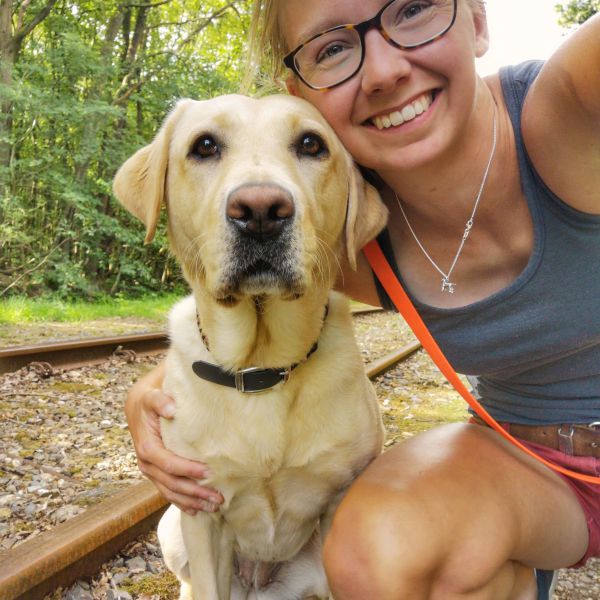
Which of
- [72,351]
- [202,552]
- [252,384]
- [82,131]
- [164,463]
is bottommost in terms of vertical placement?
[72,351]

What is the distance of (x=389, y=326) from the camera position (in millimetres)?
10867

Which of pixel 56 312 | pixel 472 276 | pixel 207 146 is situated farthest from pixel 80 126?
pixel 472 276

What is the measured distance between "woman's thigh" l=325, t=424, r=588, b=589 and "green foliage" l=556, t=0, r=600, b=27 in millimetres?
20808

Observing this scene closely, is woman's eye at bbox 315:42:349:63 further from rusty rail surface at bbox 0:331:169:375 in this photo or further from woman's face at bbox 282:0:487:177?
rusty rail surface at bbox 0:331:169:375

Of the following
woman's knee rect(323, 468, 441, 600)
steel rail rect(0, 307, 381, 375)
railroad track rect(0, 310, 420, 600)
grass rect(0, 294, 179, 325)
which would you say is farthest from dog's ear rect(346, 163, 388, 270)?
grass rect(0, 294, 179, 325)

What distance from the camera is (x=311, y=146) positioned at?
228 centimetres

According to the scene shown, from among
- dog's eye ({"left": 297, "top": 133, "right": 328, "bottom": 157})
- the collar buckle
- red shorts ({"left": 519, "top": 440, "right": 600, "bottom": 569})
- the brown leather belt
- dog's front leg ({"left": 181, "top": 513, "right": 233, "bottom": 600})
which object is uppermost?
dog's eye ({"left": 297, "top": 133, "right": 328, "bottom": 157})

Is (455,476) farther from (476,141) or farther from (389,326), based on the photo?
(389,326)

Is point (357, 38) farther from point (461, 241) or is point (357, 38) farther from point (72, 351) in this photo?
point (72, 351)

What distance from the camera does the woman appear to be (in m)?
1.81

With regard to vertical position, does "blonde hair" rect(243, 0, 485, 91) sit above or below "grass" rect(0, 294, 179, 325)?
above

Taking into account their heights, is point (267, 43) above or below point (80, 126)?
above

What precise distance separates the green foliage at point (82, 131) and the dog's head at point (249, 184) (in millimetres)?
8331

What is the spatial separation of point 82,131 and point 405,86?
11683 mm
